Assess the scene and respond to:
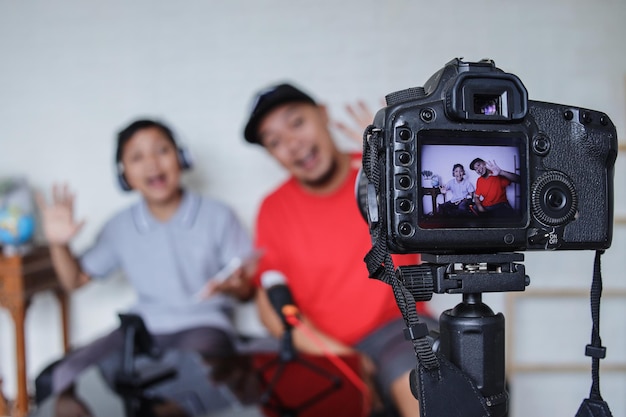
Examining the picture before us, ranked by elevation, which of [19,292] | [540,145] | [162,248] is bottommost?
[19,292]

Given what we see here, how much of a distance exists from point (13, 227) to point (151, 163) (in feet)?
1.67

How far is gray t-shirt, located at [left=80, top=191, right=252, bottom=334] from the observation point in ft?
5.32

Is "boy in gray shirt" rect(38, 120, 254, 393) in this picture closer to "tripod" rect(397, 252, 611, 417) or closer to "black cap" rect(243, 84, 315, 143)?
"black cap" rect(243, 84, 315, 143)

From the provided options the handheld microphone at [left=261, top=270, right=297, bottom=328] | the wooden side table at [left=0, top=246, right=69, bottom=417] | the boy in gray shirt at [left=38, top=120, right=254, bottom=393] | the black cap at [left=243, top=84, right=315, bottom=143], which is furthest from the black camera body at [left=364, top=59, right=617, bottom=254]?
the wooden side table at [left=0, top=246, right=69, bottom=417]

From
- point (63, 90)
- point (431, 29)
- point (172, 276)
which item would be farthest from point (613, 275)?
point (63, 90)

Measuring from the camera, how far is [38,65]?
1939 mm

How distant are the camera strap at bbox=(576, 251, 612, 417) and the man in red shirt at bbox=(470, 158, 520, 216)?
12 cm

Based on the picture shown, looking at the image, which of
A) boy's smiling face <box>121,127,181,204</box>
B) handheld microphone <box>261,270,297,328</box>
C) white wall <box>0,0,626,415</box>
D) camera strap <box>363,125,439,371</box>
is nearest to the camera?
camera strap <box>363,125,439,371</box>

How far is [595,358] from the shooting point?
0.53 metres

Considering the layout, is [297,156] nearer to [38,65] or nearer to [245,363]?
[245,363]

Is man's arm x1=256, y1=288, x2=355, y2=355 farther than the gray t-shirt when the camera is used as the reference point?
No

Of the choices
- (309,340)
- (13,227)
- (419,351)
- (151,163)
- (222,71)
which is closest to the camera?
(419,351)

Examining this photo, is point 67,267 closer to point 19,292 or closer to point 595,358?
point 19,292

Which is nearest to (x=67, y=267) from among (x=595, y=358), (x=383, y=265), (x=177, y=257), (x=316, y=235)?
(x=177, y=257)
